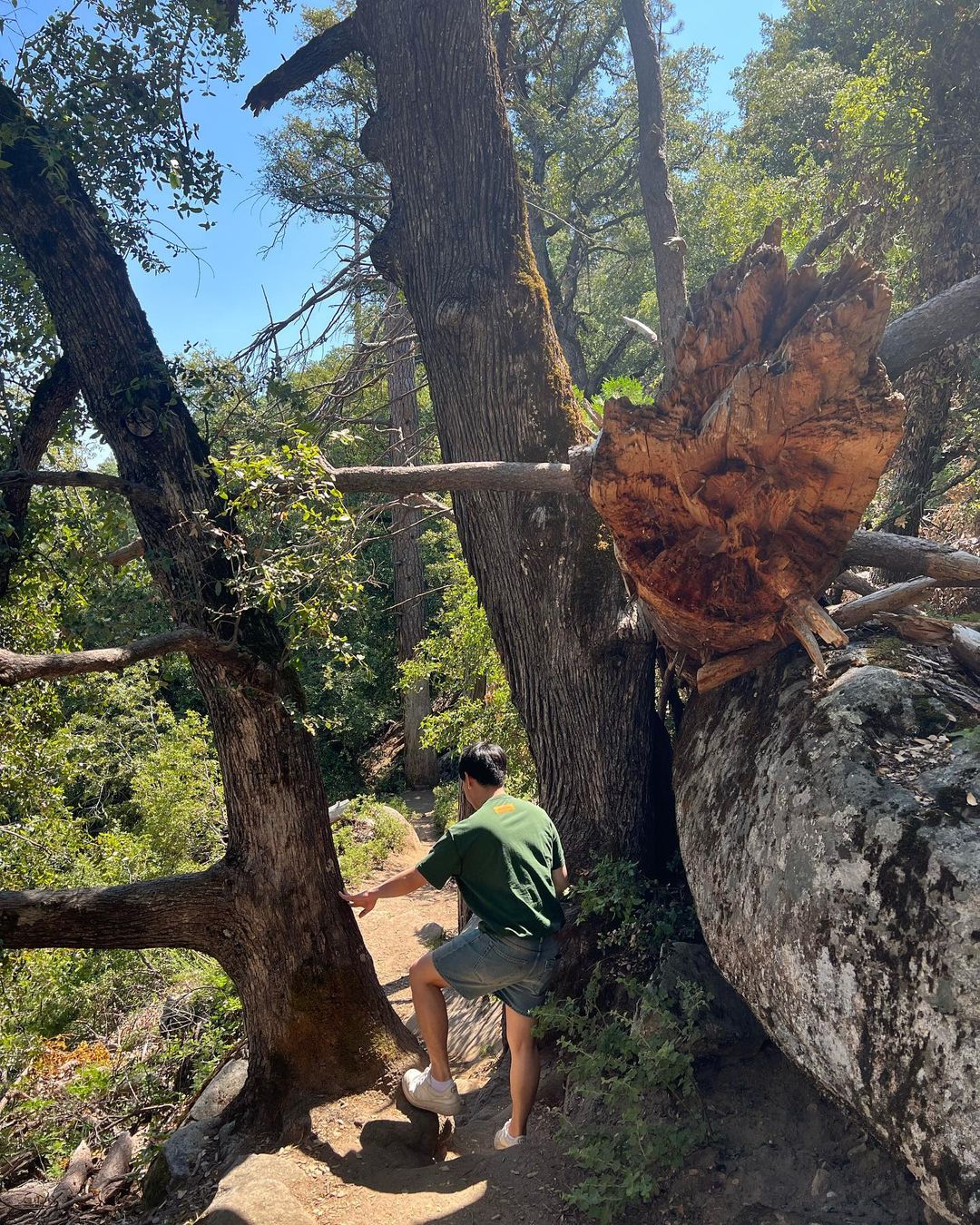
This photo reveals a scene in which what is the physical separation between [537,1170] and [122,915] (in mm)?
2324

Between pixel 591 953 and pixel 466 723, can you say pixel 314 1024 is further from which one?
pixel 466 723

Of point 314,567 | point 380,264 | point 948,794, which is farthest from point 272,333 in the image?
point 948,794

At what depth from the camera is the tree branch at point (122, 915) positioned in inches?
163

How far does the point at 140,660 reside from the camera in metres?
3.80

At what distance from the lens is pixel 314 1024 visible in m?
4.44

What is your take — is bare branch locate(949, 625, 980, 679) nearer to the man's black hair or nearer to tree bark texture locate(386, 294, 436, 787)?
the man's black hair

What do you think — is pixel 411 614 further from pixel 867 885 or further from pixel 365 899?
pixel 867 885

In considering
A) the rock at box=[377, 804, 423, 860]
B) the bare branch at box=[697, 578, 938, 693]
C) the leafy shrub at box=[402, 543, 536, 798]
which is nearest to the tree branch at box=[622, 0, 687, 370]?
the leafy shrub at box=[402, 543, 536, 798]

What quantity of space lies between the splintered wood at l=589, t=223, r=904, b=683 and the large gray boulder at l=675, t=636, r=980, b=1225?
40 centimetres

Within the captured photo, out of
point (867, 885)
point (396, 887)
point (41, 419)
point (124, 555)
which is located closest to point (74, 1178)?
point (396, 887)

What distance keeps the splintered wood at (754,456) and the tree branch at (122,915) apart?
2.78 m

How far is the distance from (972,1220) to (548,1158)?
1991 millimetres

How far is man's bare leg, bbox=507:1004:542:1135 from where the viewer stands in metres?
3.78

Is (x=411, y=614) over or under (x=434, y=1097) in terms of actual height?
over
